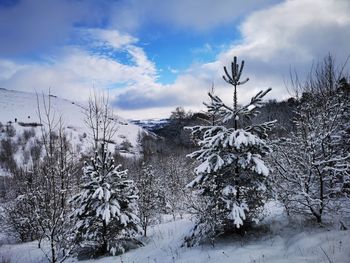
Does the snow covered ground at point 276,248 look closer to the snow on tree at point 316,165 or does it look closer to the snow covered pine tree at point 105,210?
the snow on tree at point 316,165

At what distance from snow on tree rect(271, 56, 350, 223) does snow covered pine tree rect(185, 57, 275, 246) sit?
27.5 inches

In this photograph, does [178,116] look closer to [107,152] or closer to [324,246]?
[107,152]

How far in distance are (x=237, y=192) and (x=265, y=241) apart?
1448 mm

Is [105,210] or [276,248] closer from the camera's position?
[276,248]

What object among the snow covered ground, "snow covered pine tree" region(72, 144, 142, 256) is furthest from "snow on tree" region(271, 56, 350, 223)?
"snow covered pine tree" region(72, 144, 142, 256)

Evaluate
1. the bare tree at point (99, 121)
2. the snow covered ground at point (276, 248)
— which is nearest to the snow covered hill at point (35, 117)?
the bare tree at point (99, 121)

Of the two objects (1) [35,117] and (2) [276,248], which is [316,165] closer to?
(2) [276,248]

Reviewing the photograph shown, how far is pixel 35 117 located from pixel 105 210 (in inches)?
3760

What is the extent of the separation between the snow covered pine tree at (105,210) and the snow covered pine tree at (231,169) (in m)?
3.66

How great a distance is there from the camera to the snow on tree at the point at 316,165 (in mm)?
7809

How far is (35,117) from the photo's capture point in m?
95.6

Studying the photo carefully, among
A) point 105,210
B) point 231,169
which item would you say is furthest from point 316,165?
point 105,210

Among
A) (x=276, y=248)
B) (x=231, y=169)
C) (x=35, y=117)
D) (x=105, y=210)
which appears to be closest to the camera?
(x=276, y=248)

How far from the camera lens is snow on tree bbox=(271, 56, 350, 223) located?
7809 millimetres
